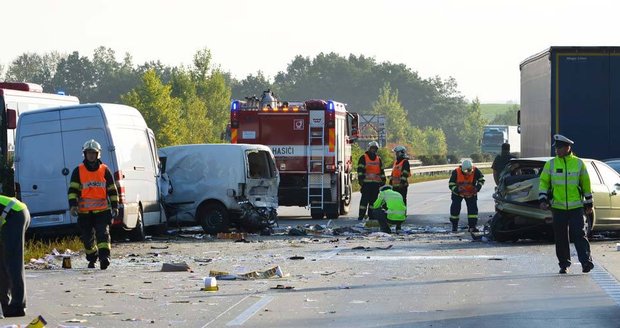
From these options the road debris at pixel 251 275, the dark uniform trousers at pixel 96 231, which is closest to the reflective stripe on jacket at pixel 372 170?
the dark uniform trousers at pixel 96 231

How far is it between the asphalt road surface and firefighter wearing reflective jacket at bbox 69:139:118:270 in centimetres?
56

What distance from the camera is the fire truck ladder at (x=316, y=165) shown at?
30.9 m

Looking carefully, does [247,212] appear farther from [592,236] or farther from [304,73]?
[304,73]

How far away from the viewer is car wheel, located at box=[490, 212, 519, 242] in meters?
22.8

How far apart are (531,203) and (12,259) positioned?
11.6 m

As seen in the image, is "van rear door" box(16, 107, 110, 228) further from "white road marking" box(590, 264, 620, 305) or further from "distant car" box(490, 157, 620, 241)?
"white road marking" box(590, 264, 620, 305)

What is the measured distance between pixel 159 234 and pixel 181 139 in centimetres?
6248

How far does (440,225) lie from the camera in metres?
29.3

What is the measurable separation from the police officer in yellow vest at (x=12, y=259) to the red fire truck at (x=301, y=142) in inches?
719

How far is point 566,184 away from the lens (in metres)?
17.6

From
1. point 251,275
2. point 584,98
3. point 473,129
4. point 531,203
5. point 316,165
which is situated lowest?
point 251,275

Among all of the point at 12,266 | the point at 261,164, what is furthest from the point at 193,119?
the point at 12,266

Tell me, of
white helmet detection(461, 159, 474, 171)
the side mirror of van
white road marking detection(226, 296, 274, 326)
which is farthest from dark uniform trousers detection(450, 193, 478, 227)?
white road marking detection(226, 296, 274, 326)

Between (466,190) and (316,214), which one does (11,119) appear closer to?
(316,214)
